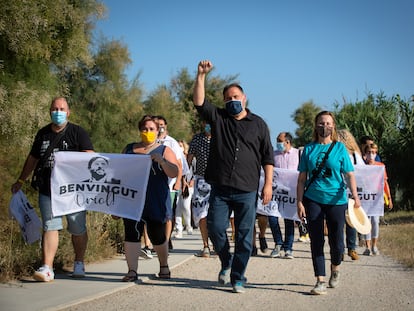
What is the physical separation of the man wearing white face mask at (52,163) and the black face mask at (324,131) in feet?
9.73

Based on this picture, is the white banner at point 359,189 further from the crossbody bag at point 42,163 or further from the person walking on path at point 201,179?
the crossbody bag at point 42,163

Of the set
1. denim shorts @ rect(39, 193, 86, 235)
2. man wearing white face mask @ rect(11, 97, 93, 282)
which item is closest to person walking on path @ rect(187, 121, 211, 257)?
man wearing white face mask @ rect(11, 97, 93, 282)

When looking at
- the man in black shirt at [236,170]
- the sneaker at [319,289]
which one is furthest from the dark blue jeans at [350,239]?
the man in black shirt at [236,170]

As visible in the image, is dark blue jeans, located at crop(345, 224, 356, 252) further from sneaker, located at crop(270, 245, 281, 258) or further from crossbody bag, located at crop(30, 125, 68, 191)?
crossbody bag, located at crop(30, 125, 68, 191)

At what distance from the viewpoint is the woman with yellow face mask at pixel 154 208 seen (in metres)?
7.96

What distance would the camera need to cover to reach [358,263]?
10172 mm

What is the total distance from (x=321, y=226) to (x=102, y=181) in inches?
113

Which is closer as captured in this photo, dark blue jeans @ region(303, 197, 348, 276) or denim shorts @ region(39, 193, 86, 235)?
dark blue jeans @ region(303, 197, 348, 276)

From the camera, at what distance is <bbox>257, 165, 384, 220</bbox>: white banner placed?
11.6 metres

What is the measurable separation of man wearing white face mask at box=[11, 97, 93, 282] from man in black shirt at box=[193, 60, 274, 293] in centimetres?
183

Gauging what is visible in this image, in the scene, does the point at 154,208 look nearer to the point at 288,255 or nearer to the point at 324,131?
the point at 324,131

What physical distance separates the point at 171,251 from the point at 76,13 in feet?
33.9

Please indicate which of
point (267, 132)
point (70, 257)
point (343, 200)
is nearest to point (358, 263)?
point (343, 200)

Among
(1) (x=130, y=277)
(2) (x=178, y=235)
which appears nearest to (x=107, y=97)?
(2) (x=178, y=235)
